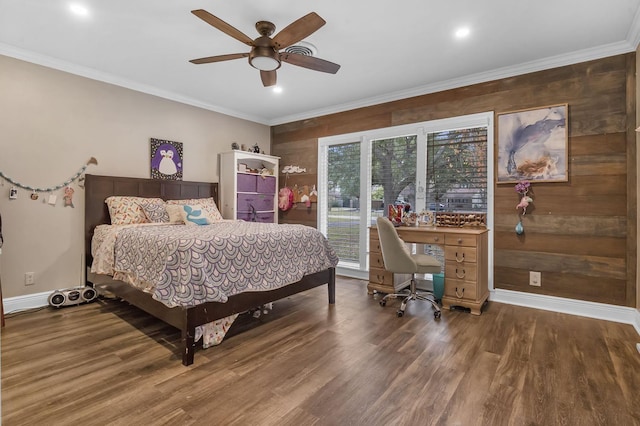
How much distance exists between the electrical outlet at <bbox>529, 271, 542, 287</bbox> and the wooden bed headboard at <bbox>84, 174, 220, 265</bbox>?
4.35m

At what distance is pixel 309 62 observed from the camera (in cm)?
272

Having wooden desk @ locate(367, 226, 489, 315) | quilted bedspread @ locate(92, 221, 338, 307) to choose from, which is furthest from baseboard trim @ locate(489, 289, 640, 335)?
quilted bedspread @ locate(92, 221, 338, 307)

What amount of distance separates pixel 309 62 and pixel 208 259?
5.94ft

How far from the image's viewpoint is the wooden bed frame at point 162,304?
222 cm

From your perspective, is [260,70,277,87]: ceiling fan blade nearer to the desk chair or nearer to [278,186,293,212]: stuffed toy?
the desk chair

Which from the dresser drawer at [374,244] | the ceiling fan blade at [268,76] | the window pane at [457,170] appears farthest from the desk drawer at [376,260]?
the ceiling fan blade at [268,76]

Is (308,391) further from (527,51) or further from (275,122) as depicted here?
(275,122)

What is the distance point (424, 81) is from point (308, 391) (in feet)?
11.9

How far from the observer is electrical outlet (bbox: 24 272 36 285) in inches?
128

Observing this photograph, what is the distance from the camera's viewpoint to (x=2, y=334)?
2631mm

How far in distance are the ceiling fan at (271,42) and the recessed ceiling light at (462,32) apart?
3.64ft

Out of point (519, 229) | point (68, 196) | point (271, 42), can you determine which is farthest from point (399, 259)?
point (68, 196)

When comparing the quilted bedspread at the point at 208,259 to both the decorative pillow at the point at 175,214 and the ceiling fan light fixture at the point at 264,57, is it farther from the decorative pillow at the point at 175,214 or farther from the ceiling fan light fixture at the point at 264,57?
the ceiling fan light fixture at the point at 264,57

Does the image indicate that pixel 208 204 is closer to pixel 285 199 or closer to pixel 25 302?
pixel 285 199
